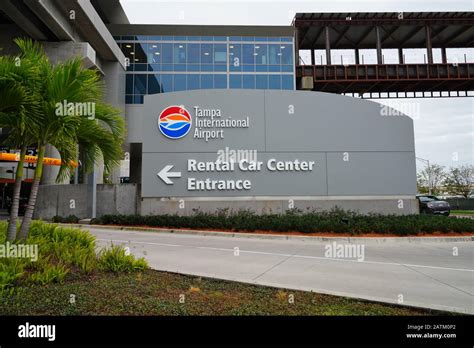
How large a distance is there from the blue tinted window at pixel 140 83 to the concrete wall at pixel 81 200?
72.4 feet

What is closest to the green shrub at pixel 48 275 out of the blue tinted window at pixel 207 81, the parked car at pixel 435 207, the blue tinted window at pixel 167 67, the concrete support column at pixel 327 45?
the parked car at pixel 435 207

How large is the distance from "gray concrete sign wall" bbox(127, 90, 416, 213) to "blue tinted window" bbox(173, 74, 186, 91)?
22667 millimetres

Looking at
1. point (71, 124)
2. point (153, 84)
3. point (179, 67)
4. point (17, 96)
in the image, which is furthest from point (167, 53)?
point (17, 96)

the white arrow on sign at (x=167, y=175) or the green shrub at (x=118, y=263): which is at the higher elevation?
the white arrow on sign at (x=167, y=175)

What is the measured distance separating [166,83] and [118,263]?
36.0 metres

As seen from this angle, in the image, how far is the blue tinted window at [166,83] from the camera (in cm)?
3934

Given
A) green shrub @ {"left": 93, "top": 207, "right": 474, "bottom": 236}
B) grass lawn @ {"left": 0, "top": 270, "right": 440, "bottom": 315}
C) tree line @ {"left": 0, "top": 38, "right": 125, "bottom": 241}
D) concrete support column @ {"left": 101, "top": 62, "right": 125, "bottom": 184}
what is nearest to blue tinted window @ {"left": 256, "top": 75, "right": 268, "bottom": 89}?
concrete support column @ {"left": 101, "top": 62, "right": 125, "bottom": 184}

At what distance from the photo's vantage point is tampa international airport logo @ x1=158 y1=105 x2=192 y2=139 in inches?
682

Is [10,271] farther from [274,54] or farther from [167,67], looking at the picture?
[274,54]

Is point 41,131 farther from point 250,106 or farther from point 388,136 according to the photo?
point 388,136

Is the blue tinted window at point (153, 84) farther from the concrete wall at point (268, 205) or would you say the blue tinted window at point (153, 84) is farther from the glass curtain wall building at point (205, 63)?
the concrete wall at point (268, 205)

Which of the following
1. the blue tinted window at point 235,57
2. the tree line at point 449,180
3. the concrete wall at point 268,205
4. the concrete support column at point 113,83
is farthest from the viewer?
the tree line at point 449,180

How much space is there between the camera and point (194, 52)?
132 feet

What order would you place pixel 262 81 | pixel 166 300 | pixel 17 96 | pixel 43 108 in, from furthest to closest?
pixel 262 81, pixel 43 108, pixel 17 96, pixel 166 300
